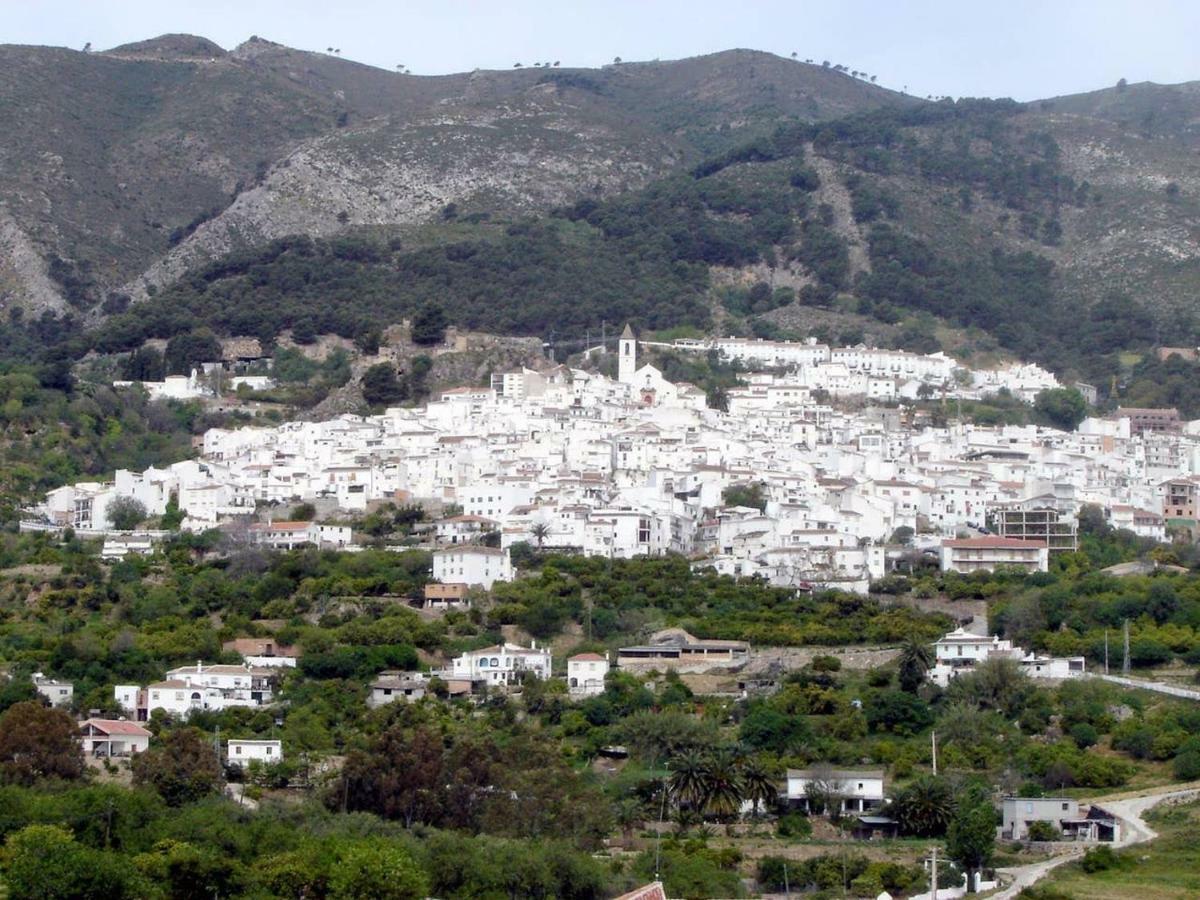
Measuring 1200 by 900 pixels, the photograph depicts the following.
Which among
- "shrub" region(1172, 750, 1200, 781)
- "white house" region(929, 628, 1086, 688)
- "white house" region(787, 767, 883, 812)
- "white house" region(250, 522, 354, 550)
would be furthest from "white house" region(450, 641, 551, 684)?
"shrub" region(1172, 750, 1200, 781)

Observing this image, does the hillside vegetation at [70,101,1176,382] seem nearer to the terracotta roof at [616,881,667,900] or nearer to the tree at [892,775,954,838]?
the tree at [892,775,954,838]

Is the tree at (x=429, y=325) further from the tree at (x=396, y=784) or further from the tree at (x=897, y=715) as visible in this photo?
the tree at (x=396, y=784)

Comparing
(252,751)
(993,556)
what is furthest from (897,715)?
(252,751)

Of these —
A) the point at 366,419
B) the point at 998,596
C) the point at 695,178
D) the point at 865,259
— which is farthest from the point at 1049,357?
the point at 998,596

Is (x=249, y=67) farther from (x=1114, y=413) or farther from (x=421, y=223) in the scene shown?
(x=1114, y=413)

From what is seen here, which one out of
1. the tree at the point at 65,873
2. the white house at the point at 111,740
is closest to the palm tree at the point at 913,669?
the white house at the point at 111,740
